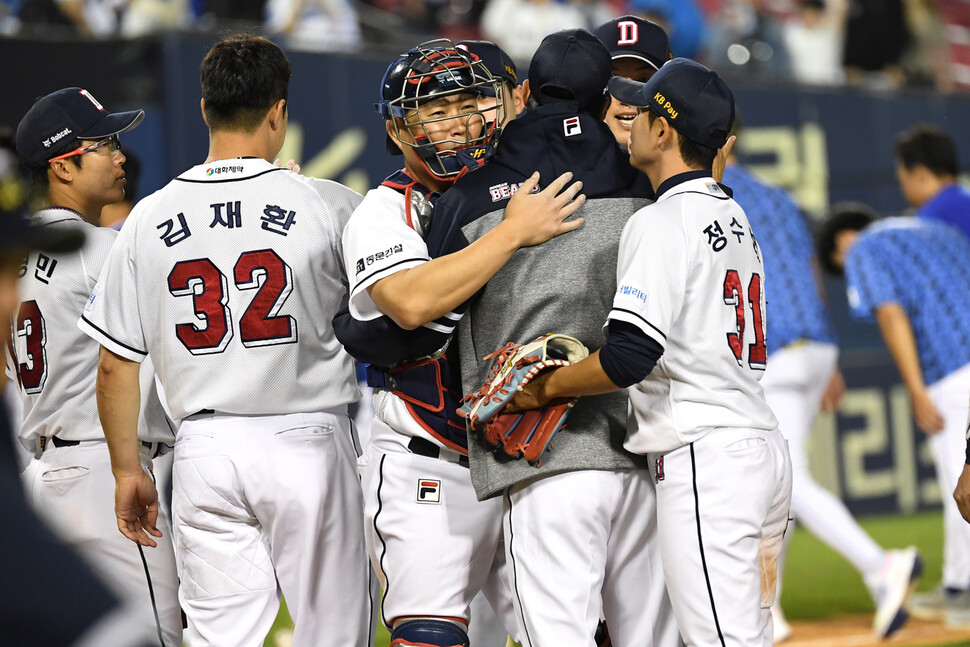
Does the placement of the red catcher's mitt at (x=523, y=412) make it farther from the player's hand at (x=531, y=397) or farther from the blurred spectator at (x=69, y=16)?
the blurred spectator at (x=69, y=16)

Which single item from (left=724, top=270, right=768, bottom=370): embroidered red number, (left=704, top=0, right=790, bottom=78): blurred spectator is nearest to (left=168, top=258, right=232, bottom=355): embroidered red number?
(left=724, top=270, right=768, bottom=370): embroidered red number

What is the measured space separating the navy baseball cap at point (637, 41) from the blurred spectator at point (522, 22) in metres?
6.72

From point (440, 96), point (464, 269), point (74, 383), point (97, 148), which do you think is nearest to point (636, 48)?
point (440, 96)

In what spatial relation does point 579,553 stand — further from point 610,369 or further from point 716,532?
point 610,369

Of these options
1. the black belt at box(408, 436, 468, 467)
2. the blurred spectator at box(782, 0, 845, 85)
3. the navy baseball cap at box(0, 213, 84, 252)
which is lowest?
the blurred spectator at box(782, 0, 845, 85)

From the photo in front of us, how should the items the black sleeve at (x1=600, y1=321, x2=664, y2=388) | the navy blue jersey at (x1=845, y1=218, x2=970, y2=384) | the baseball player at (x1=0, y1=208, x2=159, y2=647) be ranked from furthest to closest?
1. the navy blue jersey at (x1=845, y1=218, x2=970, y2=384)
2. the black sleeve at (x1=600, y1=321, x2=664, y2=388)
3. the baseball player at (x1=0, y1=208, x2=159, y2=647)

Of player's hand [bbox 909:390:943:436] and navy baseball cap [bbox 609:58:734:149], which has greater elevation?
navy baseball cap [bbox 609:58:734:149]

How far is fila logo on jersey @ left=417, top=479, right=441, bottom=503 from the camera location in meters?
3.30

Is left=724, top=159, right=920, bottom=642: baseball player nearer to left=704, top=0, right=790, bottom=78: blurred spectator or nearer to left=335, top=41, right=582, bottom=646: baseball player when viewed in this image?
left=335, top=41, right=582, bottom=646: baseball player

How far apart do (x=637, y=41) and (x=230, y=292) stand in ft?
5.39

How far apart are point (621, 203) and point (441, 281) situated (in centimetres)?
62

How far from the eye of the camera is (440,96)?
10.8 feet

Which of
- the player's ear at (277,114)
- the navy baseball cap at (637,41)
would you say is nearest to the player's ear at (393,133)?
the player's ear at (277,114)

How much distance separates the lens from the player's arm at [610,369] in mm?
2967
